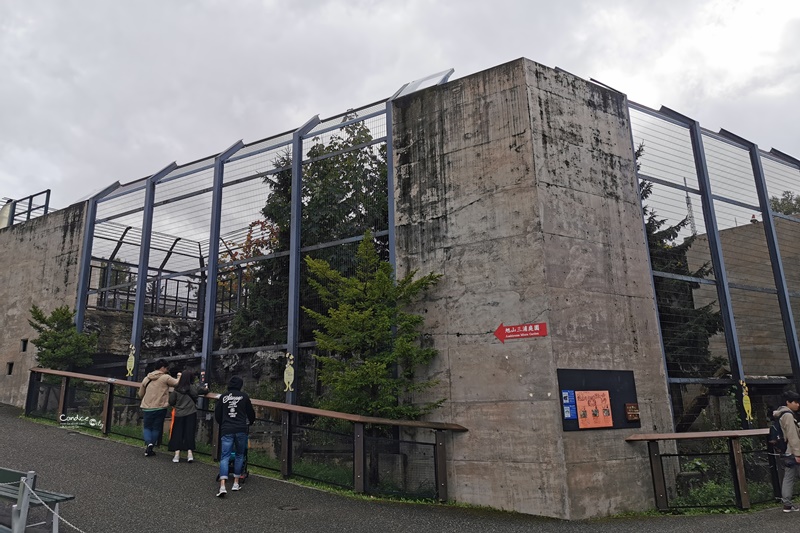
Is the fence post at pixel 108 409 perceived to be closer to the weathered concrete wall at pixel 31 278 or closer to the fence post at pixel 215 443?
the fence post at pixel 215 443

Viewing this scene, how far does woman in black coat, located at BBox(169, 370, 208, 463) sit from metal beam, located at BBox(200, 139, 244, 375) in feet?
8.98

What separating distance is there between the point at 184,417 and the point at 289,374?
215cm

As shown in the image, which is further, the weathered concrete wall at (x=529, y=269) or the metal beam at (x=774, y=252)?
the metal beam at (x=774, y=252)

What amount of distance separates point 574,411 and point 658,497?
1.64m

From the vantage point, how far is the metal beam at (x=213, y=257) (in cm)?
1206

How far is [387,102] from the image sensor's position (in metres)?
10.9

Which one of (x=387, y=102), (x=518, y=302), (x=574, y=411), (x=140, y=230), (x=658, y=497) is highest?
(x=387, y=102)

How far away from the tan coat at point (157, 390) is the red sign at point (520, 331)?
5019mm

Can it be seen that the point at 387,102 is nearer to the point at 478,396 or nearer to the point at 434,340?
the point at 434,340

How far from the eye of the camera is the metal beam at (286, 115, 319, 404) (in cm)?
1090

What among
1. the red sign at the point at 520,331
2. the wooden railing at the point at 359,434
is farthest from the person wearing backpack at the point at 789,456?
the wooden railing at the point at 359,434

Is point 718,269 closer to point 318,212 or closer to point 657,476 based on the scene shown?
point 657,476

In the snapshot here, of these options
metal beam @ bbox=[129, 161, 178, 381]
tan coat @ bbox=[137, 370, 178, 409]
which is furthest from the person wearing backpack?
metal beam @ bbox=[129, 161, 178, 381]

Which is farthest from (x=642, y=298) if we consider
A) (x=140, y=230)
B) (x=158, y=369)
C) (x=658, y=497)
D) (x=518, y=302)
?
(x=140, y=230)
